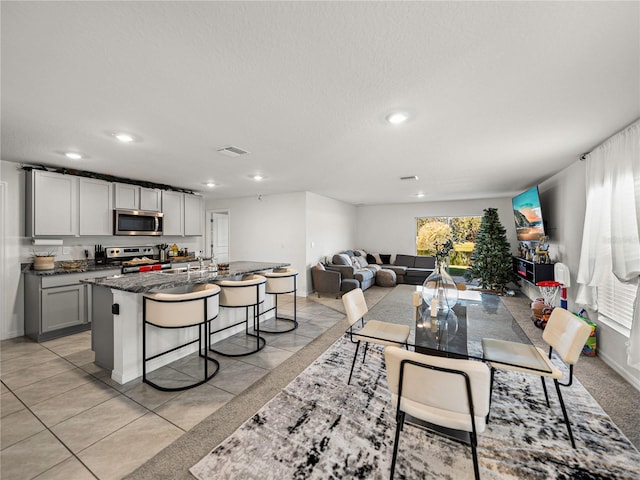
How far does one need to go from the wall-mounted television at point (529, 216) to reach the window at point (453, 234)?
7.02 ft

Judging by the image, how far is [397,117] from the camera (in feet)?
7.64

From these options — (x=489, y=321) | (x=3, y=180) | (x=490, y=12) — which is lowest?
(x=489, y=321)

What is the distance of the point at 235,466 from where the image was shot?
1645 mm

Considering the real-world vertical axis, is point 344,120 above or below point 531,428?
above

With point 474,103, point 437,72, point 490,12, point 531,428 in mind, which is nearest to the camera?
point 490,12

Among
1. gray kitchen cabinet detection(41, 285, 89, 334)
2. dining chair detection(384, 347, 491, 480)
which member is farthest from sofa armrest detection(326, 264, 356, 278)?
dining chair detection(384, 347, 491, 480)

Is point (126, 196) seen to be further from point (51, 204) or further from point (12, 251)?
point (12, 251)

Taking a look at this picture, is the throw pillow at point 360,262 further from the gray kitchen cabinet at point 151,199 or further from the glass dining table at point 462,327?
the gray kitchen cabinet at point 151,199

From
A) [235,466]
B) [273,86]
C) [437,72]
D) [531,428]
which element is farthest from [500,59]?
[235,466]

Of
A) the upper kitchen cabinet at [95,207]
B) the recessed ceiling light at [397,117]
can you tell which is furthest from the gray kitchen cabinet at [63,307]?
the recessed ceiling light at [397,117]

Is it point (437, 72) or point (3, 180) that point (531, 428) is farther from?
point (3, 180)

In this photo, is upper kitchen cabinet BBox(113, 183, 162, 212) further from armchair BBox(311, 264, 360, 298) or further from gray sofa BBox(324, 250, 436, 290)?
gray sofa BBox(324, 250, 436, 290)

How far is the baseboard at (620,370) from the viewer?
2.48 metres

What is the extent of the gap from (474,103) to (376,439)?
104 inches
